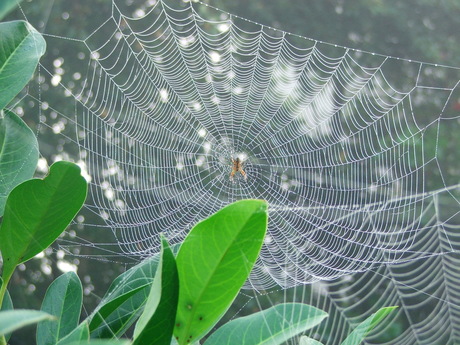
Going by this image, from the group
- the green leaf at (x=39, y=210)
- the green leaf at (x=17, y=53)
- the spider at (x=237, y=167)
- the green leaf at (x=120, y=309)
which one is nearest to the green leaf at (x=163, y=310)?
the green leaf at (x=120, y=309)

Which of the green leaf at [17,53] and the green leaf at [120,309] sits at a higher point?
the green leaf at [17,53]

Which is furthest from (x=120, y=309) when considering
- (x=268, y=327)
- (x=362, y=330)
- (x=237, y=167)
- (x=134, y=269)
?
(x=237, y=167)

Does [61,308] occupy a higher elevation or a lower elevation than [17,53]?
lower

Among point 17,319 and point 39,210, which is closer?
point 17,319

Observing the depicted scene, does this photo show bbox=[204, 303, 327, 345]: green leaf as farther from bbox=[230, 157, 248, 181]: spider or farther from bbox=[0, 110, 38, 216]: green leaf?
bbox=[230, 157, 248, 181]: spider

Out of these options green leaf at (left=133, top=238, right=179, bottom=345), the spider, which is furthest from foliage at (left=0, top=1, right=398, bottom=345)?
the spider

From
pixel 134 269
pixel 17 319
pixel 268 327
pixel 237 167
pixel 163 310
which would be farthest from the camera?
pixel 237 167

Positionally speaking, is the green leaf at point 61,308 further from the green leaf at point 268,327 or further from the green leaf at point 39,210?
the green leaf at point 268,327

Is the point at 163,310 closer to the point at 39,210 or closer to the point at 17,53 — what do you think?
the point at 39,210
